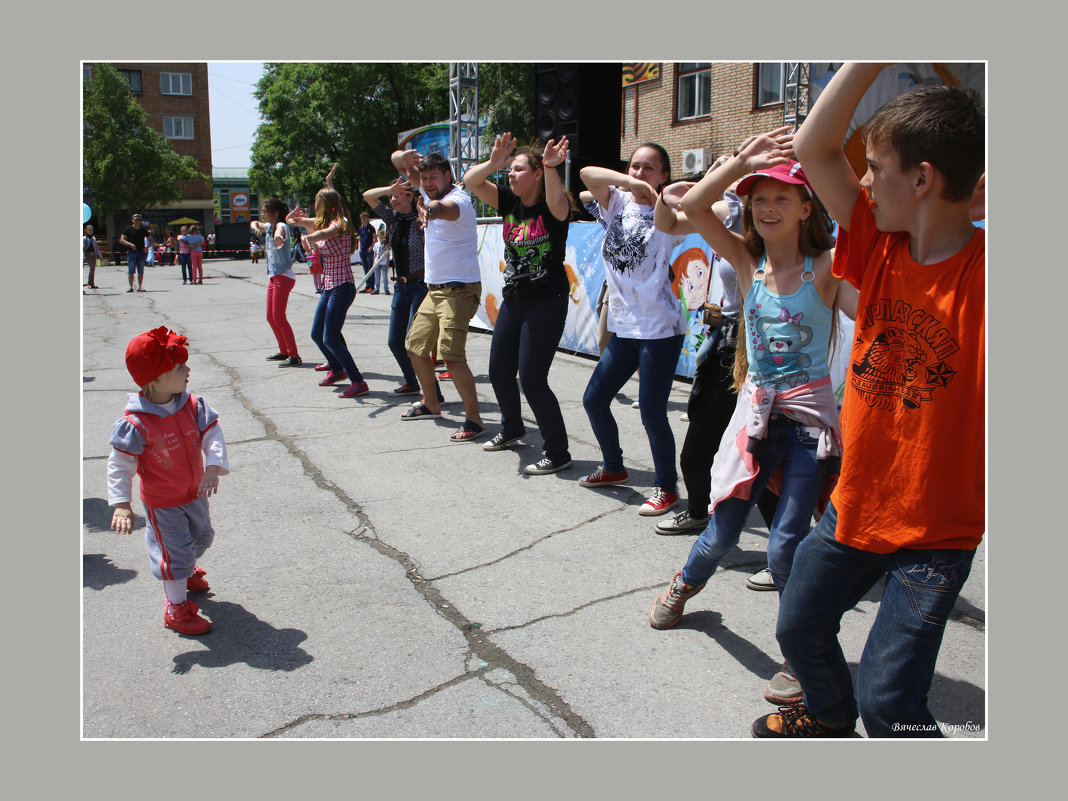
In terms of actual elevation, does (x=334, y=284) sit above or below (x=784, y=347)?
above

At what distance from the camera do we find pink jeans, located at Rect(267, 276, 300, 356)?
344 inches

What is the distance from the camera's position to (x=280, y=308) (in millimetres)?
8875

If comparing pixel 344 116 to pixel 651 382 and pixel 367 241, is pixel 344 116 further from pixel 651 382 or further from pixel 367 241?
pixel 651 382

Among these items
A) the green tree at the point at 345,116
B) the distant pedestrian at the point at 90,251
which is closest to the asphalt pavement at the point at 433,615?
the distant pedestrian at the point at 90,251

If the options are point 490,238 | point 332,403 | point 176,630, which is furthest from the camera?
point 490,238

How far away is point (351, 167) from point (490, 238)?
30.1 m

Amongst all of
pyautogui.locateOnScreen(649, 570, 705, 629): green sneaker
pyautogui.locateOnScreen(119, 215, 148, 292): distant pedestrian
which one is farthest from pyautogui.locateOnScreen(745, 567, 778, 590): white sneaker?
pyautogui.locateOnScreen(119, 215, 148, 292): distant pedestrian

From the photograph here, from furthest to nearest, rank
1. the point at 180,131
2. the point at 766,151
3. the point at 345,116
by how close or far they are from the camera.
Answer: the point at 180,131, the point at 345,116, the point at 766,151

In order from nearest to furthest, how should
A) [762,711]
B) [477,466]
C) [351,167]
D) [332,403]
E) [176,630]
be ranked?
[762,711] < [176,630] < [477,466] < [332,403] < [351,167]

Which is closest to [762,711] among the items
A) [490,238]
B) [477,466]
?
[477,466]

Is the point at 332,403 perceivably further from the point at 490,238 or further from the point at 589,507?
the point at 490,238

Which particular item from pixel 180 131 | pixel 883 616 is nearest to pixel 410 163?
pixel 883 616

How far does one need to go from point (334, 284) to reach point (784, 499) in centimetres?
589

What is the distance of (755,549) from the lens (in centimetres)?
406
